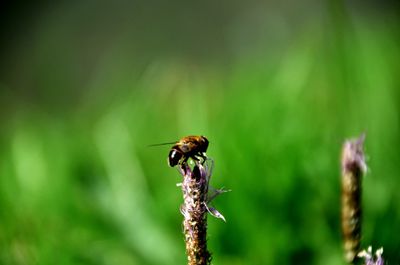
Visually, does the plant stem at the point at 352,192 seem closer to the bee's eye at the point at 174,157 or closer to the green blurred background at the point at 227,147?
the green blurred background at the point at 227,147

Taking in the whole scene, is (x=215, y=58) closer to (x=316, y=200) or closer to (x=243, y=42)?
(x=243, y=42)

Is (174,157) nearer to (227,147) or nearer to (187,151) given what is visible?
(187,151)

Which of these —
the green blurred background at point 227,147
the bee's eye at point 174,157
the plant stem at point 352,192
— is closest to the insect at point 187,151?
the bee's eye at point 174,157

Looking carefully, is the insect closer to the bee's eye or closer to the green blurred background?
the bee's eye

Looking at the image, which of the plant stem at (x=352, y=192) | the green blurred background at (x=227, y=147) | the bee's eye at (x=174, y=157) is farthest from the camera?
the green blurred background at (x=227, y=147)

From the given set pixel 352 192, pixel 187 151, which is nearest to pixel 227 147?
pixel 352 192

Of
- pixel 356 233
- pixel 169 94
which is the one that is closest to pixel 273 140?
pixel 356 233

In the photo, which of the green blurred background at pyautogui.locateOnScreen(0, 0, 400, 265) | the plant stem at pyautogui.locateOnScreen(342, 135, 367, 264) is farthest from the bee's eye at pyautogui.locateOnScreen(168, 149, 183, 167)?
the green blurred background at pyautogui.locateOnScreen(0, 0, 400, 265)
